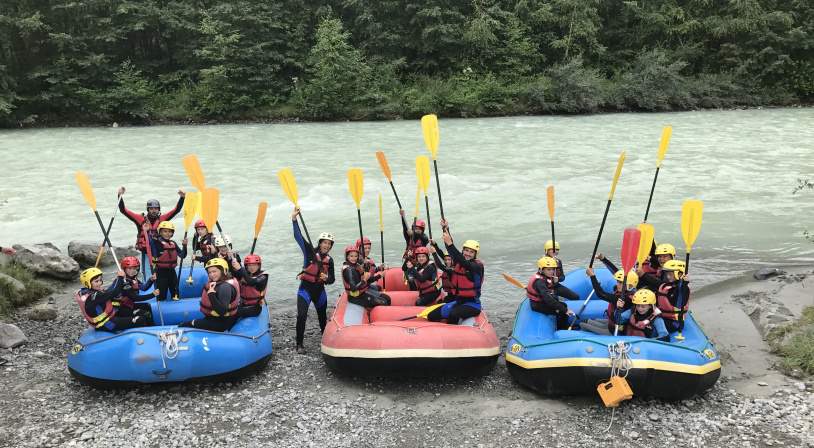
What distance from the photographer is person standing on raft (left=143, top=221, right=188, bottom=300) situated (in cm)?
543

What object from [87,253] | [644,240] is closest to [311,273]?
[644,240]

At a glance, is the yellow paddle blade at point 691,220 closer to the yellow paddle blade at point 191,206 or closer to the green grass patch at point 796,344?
the green grass patch at point 796,344

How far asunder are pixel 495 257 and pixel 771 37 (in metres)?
19.9

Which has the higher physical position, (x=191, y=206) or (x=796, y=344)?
(x=191, y=206)

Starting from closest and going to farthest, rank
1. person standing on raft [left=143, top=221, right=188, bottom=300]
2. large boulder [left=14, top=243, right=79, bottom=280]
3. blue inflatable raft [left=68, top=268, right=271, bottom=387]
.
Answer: blue inflatable raft [left=68, top=268, right=271, bottom=387]
person standing on raft [left=143, top=221, right=188, bottom=300]
large boulder [left=14, top=243, right=79, bottom=280]

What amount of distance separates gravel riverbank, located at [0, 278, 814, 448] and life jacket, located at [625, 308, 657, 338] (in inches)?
19.2

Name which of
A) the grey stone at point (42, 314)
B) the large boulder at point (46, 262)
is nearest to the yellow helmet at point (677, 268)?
the grey stone at point (42, 314)

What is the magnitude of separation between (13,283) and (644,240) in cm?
563

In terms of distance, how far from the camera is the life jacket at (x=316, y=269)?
4.95 meters

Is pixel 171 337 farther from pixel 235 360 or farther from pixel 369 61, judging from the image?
pixel 369 61

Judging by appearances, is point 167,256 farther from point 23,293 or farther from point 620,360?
point 620,360

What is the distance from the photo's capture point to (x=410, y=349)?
13.5ft

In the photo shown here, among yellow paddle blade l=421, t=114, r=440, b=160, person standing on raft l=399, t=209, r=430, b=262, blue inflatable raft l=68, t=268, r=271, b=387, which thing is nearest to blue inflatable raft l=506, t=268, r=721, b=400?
person standing on raft l=399, t=209, r=430, b=262

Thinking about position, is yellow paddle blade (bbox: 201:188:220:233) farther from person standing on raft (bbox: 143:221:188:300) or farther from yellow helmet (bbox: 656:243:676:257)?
yellow helmet (bbox: 656:243:676:257)
